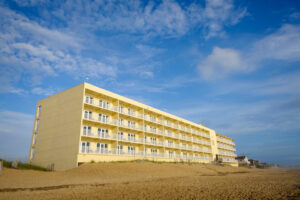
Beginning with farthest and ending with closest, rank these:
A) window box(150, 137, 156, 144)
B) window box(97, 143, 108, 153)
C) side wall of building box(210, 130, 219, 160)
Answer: side wall of building box(210, 130, 219, 160) → window box(150, 137, 156, 144) → window box(97, 143, 108, 153)

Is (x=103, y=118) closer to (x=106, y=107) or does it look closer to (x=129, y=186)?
(x=106, y=107)

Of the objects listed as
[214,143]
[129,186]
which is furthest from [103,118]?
[214,143]

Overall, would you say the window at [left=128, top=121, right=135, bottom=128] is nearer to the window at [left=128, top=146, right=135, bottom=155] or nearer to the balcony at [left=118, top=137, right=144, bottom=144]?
the balcony at [left=118, top=137, right=144, bottom=144]

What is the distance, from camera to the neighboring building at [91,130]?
77.3 feet

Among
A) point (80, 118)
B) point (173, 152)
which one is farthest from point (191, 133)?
point (80, 118)

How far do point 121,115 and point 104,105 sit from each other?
3.49 metres

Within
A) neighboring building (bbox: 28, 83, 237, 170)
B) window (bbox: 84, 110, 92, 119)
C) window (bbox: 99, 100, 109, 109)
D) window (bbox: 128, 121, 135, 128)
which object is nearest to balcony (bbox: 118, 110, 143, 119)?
neighboring building (bbox: 28, 83, 237, 170)

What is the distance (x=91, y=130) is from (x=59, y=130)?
4.25m

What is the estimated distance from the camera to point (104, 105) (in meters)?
28.0

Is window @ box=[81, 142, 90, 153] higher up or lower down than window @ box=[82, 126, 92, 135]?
lower down

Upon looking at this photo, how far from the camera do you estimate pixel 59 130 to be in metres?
25.6

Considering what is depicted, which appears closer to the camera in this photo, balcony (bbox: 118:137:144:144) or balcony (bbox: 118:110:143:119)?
balcony (bbox: 118:137:144:144)

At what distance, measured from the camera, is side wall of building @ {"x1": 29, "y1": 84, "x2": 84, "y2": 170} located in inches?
908

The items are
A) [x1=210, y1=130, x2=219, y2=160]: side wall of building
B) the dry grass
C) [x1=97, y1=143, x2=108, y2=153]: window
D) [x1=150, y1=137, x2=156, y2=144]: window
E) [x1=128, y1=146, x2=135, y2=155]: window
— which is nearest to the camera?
the dry grass
